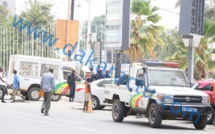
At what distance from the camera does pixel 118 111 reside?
19.9 meters

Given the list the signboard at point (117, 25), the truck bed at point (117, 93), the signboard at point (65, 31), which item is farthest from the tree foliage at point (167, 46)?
the truck bed at point (117, 93)

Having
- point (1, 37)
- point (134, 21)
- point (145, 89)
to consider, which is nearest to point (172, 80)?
point (145, 89)

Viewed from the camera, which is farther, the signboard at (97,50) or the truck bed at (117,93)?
the signboard at (97,50)

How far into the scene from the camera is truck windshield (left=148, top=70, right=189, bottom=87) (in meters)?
18.5

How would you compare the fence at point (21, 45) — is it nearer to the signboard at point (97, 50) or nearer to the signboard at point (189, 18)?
the signboard at point (97, 50)

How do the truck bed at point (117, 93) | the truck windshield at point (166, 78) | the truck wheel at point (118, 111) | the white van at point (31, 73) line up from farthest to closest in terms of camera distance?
1. the white van at point (31, 73)
2. the truck wheel at point (118, 111)
3. the truck bed at point (117, 93)
4. the truck windshield at point (166, 78)

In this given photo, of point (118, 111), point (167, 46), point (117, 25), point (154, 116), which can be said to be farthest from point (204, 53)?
point (167, 46)

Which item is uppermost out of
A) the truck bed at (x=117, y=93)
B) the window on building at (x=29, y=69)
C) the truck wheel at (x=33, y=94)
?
the window on building at (x=29, y=69)

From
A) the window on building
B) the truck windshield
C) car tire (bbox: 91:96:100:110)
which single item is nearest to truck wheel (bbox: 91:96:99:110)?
car tire (bbox: 91:96:100:110)

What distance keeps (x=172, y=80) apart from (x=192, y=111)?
1.64 m

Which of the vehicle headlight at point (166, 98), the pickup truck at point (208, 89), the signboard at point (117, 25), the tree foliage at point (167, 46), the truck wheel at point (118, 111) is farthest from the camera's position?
the tree foliage at point (167, 46)

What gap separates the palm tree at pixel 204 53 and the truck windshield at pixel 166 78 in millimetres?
11912

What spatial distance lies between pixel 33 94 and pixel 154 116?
1542 cm

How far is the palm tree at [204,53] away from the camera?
30469mm
